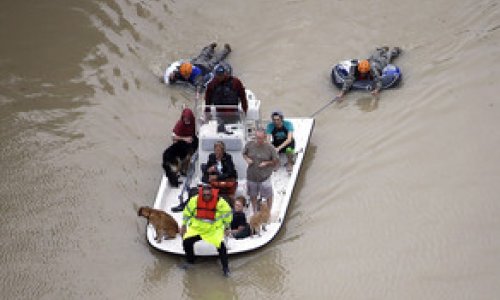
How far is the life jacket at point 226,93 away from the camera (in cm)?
1112

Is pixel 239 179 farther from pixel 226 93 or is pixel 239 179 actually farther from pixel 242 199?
pixel 226 93

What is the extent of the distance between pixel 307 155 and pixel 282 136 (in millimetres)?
806

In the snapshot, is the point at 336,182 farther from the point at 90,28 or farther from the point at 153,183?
the point at 90,28

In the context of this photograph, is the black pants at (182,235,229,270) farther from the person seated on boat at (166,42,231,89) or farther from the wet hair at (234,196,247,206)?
the person seated on boat at (166,42,231,89)

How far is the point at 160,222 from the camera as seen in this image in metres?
9.88

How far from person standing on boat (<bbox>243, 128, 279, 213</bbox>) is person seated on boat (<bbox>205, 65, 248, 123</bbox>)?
1.10m

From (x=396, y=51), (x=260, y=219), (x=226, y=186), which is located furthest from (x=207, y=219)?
(x=396, y=51)

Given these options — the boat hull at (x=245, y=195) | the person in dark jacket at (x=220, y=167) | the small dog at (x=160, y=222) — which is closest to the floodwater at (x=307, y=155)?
the boat hull at (x=245, y=195)

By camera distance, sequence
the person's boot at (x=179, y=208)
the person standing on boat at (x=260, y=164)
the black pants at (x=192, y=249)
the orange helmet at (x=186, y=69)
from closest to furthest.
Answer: the black pants at (x=192, y=249) → the person standing on boat at (x=260, y=164) → the person's boot at (x=179, y=208) → the orange helmet at (x=186, y=69)

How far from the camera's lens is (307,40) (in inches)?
585

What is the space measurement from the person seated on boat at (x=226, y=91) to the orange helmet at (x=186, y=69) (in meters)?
2.36

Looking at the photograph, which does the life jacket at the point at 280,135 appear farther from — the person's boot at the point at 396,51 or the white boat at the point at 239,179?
the person's boot at the point at 396,51

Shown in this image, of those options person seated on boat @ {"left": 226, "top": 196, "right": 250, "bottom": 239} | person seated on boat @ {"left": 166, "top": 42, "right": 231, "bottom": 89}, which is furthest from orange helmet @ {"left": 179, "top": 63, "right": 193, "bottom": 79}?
person seated on boat @ {"left": 226, "top": 196, "right": 250, "bottom": 239}

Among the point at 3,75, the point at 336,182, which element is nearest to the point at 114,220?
the point at 336,182
